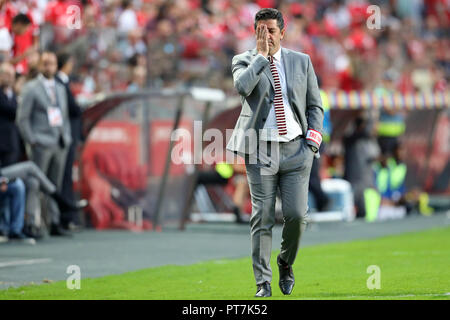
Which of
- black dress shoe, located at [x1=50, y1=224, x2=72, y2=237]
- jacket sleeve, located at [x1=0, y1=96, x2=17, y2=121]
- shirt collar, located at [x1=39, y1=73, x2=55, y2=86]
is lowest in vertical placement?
black dress shoe, located at [x1=50, y1=224, x2=72, y2=237]

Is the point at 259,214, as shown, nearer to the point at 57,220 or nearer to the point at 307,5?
the point at 57,220

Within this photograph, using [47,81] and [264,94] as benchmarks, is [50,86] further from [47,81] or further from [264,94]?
[264,94]

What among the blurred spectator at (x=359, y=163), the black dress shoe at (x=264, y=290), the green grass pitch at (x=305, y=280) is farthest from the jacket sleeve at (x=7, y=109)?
the blurred spectator at (x=359, y=163)

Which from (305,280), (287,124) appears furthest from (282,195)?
(305,280)

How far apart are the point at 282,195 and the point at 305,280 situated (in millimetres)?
1623

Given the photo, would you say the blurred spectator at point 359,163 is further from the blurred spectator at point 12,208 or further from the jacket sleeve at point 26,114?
the blurred spectator at point 12,208

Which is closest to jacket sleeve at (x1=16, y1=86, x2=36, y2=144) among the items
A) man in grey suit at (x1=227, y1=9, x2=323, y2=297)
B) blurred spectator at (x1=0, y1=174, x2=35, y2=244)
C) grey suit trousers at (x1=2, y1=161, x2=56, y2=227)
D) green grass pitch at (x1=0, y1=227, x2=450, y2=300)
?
grey suit trousers at (x1=2, y1=161, x2=56, y2=227)

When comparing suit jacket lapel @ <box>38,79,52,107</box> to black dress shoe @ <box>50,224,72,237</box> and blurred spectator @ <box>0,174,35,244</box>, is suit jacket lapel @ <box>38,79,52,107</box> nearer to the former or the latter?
blurred spectator @ <box>0,174,35,244</box>

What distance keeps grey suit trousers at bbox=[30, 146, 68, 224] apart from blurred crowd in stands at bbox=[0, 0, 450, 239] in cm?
2

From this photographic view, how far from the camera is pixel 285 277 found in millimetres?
8391

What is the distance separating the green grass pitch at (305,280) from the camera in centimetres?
839

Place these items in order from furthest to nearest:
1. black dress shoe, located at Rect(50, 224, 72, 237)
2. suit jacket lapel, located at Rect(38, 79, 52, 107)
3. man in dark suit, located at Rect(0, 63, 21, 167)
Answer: black dress shoe, located at Rect(50, 224, 72, 237)
suit jacket lapel, located at Rect(38, 79, 52, 107)
man in dark suit, located at Rect(0, 63, 21, 167)

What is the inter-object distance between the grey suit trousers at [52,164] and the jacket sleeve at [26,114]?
317mm

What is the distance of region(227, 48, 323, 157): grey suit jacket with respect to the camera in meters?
7.96
